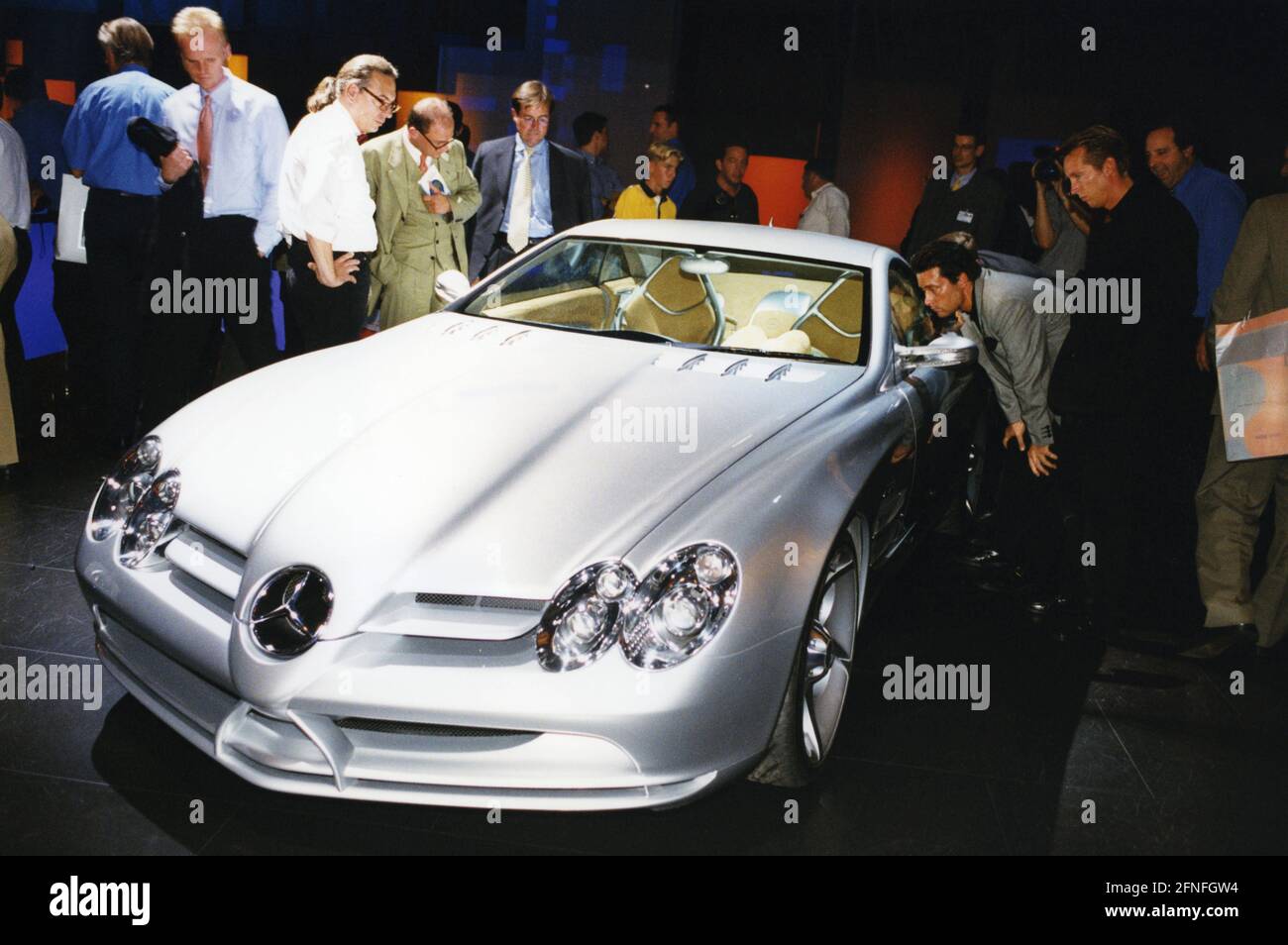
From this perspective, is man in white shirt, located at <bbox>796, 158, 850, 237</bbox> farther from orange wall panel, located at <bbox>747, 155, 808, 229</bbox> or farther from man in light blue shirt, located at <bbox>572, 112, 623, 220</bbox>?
orange wall panel, located at <bbox>747, 155, 808, 229</bbox>

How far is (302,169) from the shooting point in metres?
4.79

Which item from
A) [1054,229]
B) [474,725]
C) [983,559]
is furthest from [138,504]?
[1054,229]

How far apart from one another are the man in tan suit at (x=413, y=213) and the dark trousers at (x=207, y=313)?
0.50 m

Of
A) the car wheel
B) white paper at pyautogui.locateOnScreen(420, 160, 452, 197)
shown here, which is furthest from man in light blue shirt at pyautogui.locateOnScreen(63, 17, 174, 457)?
the car wheel

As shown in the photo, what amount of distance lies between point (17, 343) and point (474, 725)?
429 cm

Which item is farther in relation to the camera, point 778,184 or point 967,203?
point 778,184

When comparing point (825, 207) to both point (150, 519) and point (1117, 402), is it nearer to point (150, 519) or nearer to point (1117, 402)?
point (1117, 402)

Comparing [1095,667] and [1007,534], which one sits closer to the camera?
[1095,667]

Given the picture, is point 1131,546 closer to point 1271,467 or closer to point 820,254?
point 1271,467

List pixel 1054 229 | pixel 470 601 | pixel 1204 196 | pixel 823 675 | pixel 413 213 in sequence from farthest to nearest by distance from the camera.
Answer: pixel 1054 229 → pixel 1204 196 → pixel 413 213 → pixel 823 675 → pixel 470 601

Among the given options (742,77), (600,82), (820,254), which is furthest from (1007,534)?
(742,77)

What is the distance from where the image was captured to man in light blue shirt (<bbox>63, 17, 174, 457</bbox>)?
5.09m

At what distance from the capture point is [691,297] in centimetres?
379

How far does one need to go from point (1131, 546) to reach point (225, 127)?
3.98m
